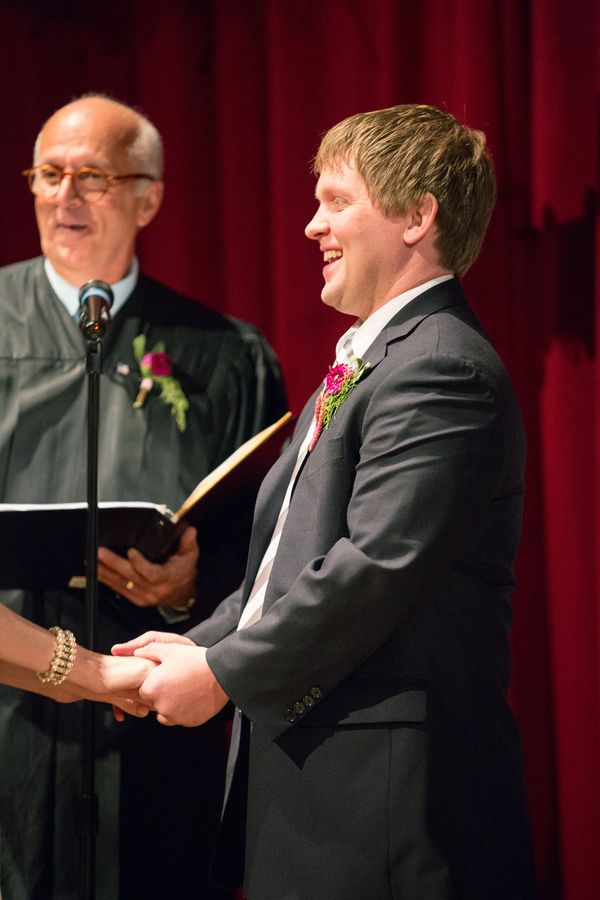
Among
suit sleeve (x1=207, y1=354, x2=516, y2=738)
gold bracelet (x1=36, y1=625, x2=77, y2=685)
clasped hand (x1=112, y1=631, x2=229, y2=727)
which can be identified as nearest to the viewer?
suit sleeve (x1=207, y1=354, x2=516, y2=738)

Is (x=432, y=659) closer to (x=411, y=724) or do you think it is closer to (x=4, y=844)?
(x=411, y=724)

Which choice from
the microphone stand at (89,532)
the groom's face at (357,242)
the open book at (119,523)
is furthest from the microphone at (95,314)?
the groom's face at (357,242)

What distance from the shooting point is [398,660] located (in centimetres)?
178

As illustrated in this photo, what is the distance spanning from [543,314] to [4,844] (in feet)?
5.65

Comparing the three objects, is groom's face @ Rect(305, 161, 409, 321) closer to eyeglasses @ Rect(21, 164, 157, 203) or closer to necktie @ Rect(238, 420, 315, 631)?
necktie @ Rect(238, 420, 315, 631)

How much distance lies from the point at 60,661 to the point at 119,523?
317 mm

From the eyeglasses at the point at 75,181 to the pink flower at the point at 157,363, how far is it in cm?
43

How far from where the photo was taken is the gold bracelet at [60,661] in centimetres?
217

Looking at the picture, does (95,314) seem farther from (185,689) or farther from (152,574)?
(185,689)

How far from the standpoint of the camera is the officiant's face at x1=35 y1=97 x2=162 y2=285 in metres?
2.92

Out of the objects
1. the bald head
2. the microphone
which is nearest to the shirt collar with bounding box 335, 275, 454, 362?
the microphone

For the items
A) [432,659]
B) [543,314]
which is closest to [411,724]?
[432,659]

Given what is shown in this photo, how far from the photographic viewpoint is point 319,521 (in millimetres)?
1847

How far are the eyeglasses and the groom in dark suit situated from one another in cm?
116
